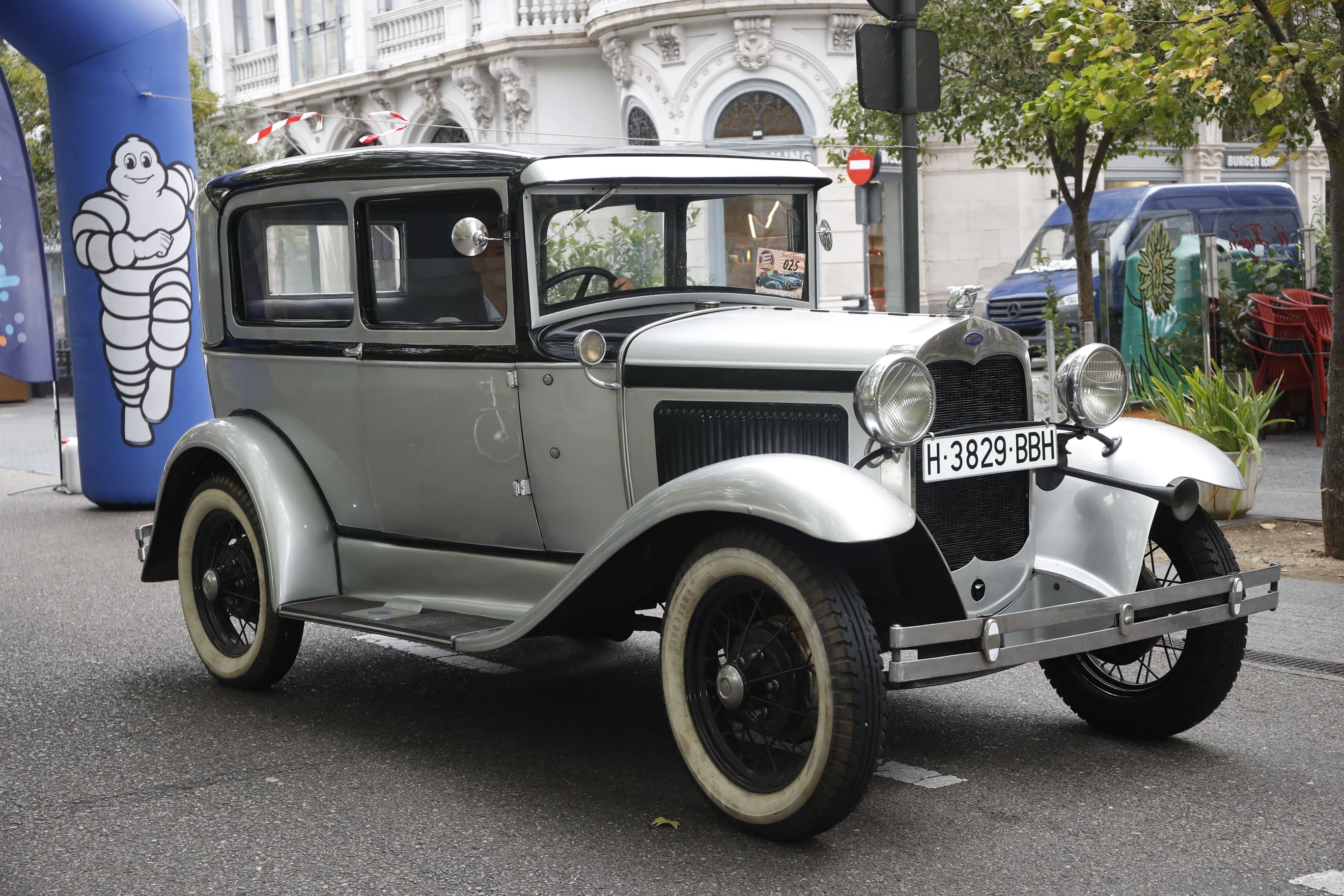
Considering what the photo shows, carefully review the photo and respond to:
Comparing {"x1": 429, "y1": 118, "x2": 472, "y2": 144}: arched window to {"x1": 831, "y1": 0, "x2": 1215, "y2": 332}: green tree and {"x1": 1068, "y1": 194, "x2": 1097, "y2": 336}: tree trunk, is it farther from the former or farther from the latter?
{"x1": 1068, "y1": 194, "x2": 1097, "y2": 336}: tree trunk

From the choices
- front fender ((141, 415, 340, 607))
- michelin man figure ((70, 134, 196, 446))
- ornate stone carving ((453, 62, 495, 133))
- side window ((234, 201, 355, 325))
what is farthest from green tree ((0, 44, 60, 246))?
front fender ((141, 415, 340, 607))

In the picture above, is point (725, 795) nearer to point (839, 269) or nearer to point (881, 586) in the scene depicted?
point (881, 586)

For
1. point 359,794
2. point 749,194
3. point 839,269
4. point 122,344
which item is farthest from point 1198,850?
point 839,269

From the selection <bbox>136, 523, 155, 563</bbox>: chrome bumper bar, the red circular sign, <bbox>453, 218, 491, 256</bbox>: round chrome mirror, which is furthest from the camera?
the red circular sign

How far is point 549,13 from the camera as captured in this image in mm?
23250

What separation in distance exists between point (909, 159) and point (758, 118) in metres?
15.1

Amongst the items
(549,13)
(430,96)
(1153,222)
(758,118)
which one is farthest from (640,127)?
(1153,222)

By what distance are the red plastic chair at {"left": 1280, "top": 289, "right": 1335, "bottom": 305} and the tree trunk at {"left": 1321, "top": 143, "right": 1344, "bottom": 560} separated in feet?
16.0

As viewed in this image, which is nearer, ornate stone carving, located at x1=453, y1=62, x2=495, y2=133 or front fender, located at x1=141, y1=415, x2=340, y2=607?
front fender, located at x1=141, y1=415, x2=340, y2=607

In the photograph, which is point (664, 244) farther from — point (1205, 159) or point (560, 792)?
point (1205, 159)

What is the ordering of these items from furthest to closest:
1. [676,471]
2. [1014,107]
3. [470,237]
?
[1014,107], [470,237], [676,471]

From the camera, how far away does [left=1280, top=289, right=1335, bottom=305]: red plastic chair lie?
11852 millimetres

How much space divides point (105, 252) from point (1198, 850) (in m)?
9.23

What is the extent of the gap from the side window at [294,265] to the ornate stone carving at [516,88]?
18485 millimetres
